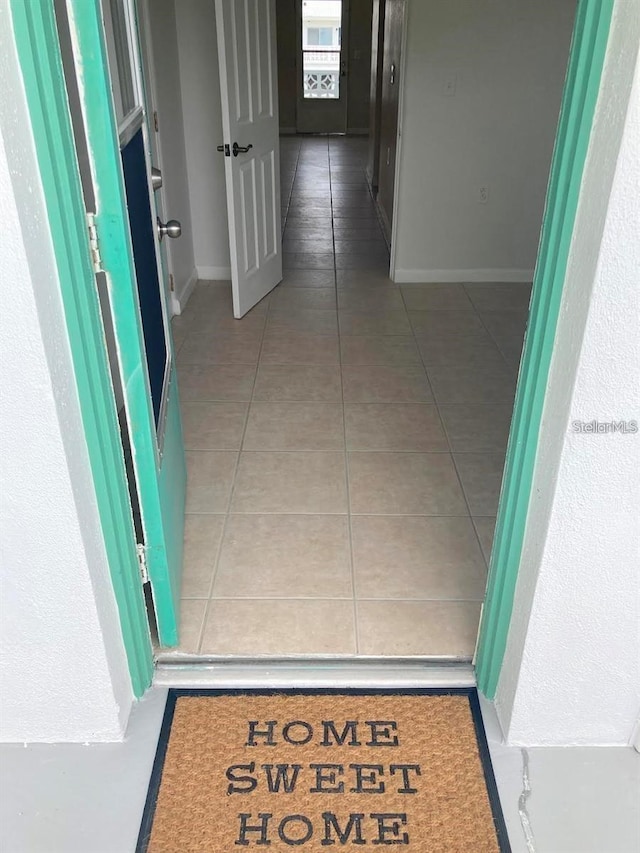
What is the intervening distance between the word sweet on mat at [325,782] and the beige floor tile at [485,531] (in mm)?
747

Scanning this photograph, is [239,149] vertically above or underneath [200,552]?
above

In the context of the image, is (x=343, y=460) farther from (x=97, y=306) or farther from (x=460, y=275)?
(x=460, y=275)

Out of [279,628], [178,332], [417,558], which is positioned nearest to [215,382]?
[178,332]

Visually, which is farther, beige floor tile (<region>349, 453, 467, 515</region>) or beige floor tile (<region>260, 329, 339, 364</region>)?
beige floor tile (<region>260, 329, 339, 364</region>)

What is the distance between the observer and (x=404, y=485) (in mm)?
2619

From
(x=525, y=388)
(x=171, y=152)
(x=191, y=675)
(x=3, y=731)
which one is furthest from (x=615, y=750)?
(x=171, y=152)

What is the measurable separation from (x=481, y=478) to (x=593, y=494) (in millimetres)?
Answer: 1292

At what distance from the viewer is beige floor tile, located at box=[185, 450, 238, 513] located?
2510 millimetres

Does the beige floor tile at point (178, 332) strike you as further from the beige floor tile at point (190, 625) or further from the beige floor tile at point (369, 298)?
the beige floor tile at point (190, 625)

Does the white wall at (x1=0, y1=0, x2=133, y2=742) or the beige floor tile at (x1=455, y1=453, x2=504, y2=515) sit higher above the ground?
the white wall at (x1=0, y1=0, x2=133, y2=742)

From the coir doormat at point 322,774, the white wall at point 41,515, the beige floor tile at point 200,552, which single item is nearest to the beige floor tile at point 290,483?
the beige floor tile at point 200,552

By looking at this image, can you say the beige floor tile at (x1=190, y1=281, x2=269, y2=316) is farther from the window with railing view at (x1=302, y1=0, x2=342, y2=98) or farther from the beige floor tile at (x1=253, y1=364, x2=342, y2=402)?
the window with railing view at (x1=302, y1=0, x2=342, y2=98)

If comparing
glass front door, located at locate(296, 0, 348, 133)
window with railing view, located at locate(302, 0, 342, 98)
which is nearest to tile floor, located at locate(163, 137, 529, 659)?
glass front door, located at locate(296, 0, 348, 133)

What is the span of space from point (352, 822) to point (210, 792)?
32 cm
